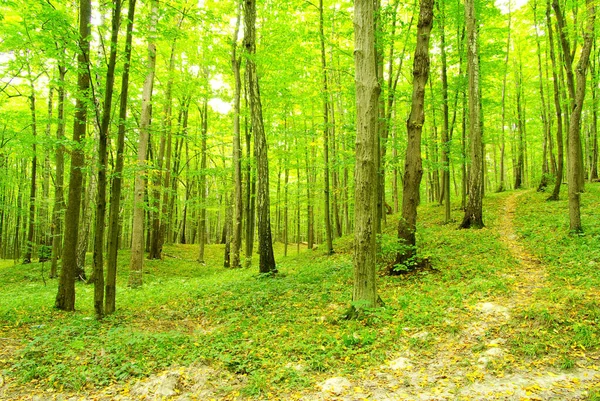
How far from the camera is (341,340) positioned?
525cm

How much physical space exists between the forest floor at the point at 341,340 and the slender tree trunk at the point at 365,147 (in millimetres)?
1003

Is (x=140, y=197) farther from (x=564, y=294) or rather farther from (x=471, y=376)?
(x=564, y=294)

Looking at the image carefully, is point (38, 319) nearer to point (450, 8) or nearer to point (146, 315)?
point (146, 315)

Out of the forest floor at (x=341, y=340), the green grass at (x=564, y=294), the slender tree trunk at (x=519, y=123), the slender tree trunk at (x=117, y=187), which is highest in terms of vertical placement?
the slender tree trunk at (x=519, y=123)

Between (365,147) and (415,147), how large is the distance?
3.04 meters

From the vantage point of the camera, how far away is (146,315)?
754cm

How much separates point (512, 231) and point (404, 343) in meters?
8.66

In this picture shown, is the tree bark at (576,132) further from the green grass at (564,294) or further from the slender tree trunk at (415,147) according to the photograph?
the slender tree trunk at (415,147)

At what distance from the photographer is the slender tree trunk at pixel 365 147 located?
5.89m

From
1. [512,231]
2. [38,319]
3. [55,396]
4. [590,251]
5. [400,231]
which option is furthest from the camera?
[512,231]

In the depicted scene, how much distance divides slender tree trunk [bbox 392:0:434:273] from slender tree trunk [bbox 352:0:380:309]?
2.63 meters

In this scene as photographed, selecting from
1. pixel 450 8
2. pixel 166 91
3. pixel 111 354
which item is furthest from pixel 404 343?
pixel 166 91

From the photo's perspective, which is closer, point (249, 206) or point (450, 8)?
point (450, 8)

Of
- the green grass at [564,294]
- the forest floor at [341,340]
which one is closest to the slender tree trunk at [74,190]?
the forest floor at [341,340]
